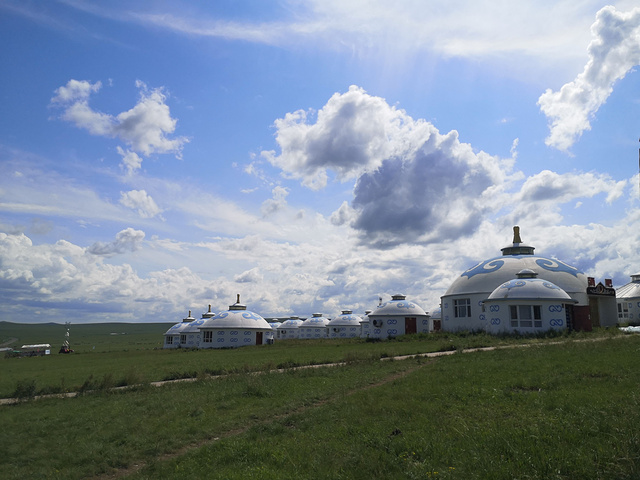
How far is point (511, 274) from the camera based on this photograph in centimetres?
4247

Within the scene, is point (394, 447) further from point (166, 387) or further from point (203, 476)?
point (166, 387)

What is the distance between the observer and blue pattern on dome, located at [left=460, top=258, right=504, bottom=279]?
43750 mm

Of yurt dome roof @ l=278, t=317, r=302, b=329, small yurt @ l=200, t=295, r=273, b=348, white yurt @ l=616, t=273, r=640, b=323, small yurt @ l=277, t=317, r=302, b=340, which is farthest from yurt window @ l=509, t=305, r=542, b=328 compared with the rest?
yurt dome roof @ l=278, t=317, r=302, b=329

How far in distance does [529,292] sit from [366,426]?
2814 cm

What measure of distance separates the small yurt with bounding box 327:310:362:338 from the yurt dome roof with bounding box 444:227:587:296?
1744 inches

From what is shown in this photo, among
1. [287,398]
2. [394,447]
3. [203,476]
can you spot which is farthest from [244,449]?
[287,398]

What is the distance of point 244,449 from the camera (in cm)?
982

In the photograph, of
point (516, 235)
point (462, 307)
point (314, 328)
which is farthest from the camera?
point (314, 328)

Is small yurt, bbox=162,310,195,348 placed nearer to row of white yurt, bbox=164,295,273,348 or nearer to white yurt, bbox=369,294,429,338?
row of white yurt, bbox=164,295,273,348

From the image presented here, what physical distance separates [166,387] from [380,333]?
35032 millimetres

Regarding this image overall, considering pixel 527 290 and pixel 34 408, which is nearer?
pixel 34 408

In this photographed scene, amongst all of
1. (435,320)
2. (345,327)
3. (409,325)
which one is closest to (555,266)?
(409,325)

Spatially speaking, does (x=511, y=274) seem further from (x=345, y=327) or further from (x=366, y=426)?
(x=345, y=327)

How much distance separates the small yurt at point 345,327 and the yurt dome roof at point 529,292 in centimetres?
5536
